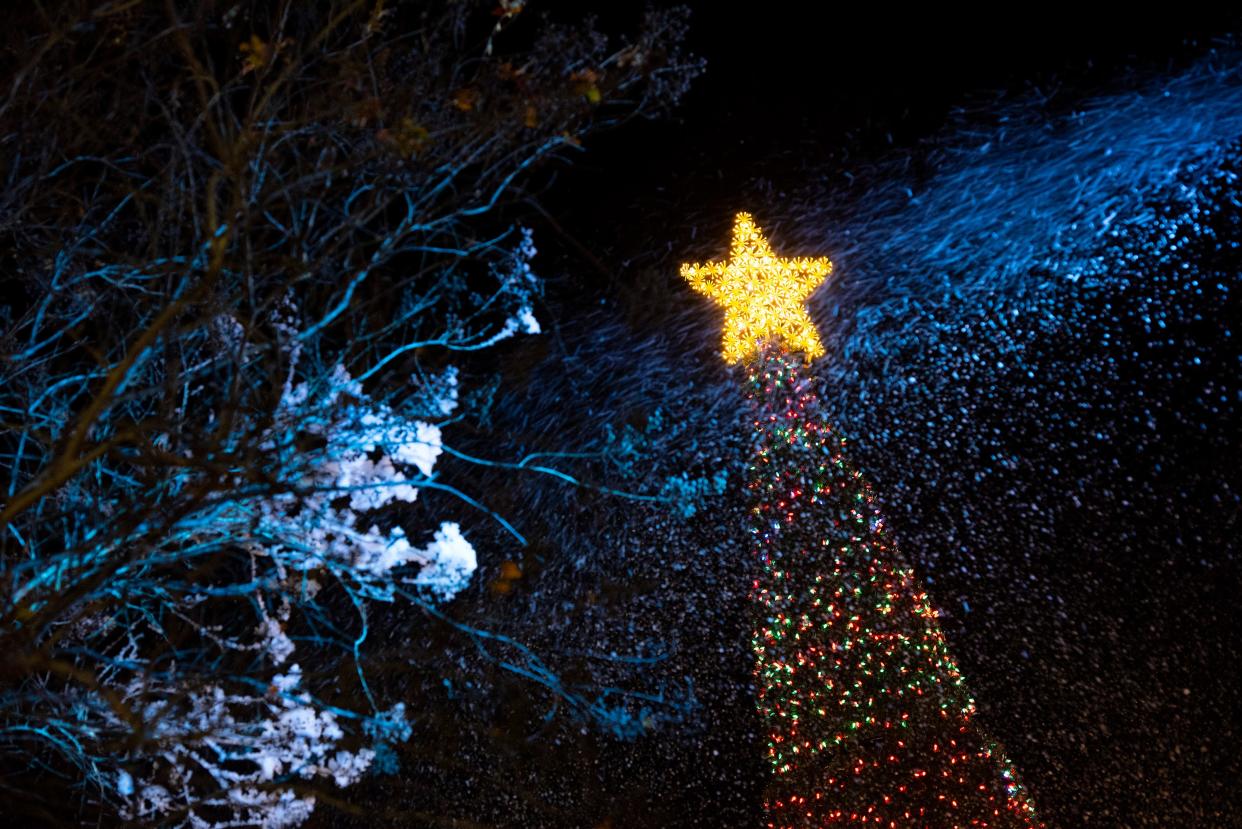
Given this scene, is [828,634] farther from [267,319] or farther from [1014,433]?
[267,319]

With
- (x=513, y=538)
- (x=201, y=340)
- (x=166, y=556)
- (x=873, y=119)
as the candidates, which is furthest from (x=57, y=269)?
(x=873, y=119)

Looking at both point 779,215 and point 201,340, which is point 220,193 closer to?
point 201,340

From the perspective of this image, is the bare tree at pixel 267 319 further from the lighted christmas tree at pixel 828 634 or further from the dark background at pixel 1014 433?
the lighted christmas tree at pixel 828 634

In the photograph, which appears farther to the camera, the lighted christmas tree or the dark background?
the lighted christmas tree

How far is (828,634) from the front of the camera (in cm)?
355

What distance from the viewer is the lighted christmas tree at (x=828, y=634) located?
3.23 meters

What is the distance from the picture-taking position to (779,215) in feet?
14.4

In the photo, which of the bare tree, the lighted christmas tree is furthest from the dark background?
the bare tree

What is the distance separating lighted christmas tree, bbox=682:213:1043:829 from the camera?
127 inches

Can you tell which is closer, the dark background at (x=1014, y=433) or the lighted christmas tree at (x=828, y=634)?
the dark background at (x=1014, y=433)

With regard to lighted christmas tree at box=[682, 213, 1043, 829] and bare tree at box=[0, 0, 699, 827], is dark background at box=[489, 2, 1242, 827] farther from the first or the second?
bare tree at box=[0, 0, 699, 827]

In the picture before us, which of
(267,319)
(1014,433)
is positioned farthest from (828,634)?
(267,319)

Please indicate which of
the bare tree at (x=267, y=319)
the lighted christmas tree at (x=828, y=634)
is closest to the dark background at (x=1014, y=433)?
the lighted christmas tree at (x=828, y=634)

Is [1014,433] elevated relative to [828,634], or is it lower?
elevated
